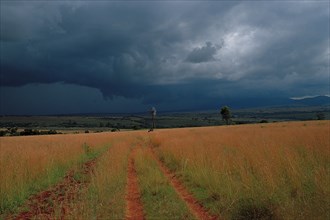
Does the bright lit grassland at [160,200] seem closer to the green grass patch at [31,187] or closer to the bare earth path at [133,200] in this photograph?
the bare earth path at [133,200]

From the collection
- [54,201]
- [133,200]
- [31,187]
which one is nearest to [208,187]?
[133,200]

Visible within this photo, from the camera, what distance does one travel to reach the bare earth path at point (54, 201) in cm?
896

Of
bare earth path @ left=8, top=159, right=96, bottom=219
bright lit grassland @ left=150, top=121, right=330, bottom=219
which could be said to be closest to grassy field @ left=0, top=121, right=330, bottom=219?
bright lit grassland @ left=150, top=121, right=330, bottom=219

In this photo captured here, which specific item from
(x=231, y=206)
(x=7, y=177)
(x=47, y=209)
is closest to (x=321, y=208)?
(x=231, y=206)

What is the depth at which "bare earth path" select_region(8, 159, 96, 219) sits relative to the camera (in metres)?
8.96

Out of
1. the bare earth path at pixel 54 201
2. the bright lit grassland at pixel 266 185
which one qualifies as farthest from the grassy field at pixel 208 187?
the bare earth path at pixel 54 201

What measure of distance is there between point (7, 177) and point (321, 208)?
1005 centimetres

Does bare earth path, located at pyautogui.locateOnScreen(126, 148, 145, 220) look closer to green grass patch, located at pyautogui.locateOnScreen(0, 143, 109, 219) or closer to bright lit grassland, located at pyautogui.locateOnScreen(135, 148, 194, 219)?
bright lit grassland, located at pyautogui.locateOnScreen(135, 148, 194, 219)

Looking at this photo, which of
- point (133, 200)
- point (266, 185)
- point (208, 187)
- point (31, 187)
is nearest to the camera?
point (266, 185)

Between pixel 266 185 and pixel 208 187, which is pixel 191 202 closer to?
pixel 208 187

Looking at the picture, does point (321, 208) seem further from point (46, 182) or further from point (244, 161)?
point (46, 182)

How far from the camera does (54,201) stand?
9578mm

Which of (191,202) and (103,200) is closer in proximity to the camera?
(103,200)

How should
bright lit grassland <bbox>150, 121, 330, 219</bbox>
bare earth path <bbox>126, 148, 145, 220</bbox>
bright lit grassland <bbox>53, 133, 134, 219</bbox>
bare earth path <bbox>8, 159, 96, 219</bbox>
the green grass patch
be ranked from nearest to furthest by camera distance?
1. bright lit grassland <bbox>150, 121, 330, 219</bbox>
2. bright lit grassland <bbox>53, 133, 134, 219</bbox>
3. bare earth path <bbox>8, 159, 96, 219</bbox>
4. bare earth path <bbox>126, 148, 145, 220</bbox>
5. the green grass patch
